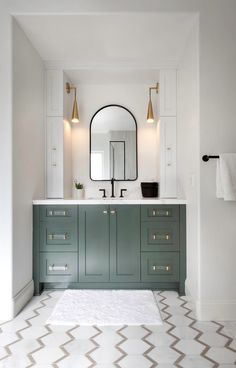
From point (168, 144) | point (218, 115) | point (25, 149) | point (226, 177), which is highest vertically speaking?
point (218, 115)

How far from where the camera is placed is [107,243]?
109 inches

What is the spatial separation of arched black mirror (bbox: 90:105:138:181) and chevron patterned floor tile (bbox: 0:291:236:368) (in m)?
1.63

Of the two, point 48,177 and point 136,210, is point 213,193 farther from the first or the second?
point 48,177

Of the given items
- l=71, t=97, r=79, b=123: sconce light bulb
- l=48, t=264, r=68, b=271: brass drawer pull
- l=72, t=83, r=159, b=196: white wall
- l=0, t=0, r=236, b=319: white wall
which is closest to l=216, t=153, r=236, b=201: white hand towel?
l=0, t=0, r=236, b=319: white wall

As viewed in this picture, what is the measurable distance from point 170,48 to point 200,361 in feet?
8.39

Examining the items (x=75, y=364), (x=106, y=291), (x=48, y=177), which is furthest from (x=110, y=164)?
(x=75, y=364)

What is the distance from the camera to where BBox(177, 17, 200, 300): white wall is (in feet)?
7.66

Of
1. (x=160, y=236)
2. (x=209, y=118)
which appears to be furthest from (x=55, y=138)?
(x=209, y=118)

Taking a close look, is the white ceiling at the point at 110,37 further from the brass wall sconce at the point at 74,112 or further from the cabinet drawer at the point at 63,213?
the cabinet drawer at the point at 63,213

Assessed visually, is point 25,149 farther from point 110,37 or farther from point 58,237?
point 110,37

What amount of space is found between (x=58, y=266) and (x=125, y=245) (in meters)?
0.67

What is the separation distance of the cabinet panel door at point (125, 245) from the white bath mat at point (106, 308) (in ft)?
0.55

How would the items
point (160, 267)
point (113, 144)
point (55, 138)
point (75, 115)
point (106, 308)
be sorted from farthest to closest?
point (113, 144) → point (75, 115) → point (55, 138) → point (160, 267) → point (106, 308)

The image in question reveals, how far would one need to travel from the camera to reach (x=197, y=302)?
2.28 metres
